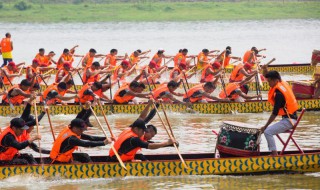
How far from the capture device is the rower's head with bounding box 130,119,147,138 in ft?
49.9

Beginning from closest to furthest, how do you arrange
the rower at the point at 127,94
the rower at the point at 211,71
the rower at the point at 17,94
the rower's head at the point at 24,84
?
the rower's head at the point at 24,84
the rower at the point at 17,94
the rower at the point at 127,94
the rower at the point at 211,71

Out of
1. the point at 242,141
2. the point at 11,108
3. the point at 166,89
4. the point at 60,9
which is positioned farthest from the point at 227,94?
the point at 60,9

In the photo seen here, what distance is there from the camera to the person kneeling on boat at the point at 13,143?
15398 mm

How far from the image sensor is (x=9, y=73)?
26.8 meters

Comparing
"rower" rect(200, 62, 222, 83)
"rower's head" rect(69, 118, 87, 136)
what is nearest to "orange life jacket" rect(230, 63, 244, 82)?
"rower" rect(200, 62, 222, 83)

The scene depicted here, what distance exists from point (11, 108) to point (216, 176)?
364 inches

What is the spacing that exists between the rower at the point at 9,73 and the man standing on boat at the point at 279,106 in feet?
38.9

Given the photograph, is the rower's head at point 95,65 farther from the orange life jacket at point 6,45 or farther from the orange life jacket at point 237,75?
the orange life jacket at point 6,45

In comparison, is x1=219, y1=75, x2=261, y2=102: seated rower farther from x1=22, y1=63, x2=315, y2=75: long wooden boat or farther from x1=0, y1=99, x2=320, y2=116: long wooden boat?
A: x1=22, y1=63, x2=315, y2=75: long wooden boat

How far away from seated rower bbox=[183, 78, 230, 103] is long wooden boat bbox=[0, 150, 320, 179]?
7.23 meters

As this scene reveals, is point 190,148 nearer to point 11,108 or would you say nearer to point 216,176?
point 216,176

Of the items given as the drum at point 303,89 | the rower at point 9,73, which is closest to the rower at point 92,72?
the rower at point 9,73

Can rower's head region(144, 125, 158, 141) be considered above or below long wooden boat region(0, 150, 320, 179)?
above

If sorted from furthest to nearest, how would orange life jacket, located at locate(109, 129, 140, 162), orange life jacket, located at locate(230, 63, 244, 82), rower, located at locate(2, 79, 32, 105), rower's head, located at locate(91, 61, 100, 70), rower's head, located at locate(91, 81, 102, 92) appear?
orange life jacket, located at locate(230, 63, 244, 82)
rower's head, located at locate(91, 61, 100, 70)
rower's head, located at locate(91, 81, 102, 92)
rower, located at locate(2, 79, 32, 105)
orange life jacket, located at locate(109, 129, 140, 162)
